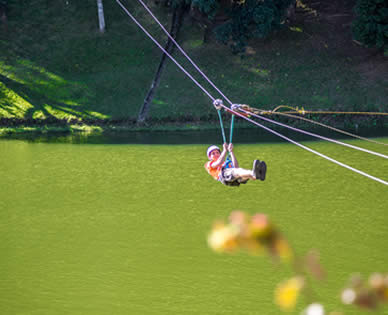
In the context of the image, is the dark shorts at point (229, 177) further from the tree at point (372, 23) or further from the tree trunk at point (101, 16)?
the tree trunk at point (101, 16)

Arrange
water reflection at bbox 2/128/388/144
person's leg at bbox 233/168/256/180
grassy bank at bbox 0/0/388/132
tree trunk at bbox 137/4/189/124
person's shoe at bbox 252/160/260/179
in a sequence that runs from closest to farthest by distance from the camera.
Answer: person's shoe at bbox 252/160/260/179 → person's leg at bbox 233/168/256/180 → water reflection at bbox 2/128/388/144 → grassy bank at bbox 0/0/388/132 → tree trunk at bbox 137/4/189/124

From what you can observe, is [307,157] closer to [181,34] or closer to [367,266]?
[367,266]

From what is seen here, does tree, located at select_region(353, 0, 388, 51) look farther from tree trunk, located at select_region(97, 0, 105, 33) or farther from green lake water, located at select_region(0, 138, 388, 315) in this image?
tree trunk, located at select_region(97, 0, 105, 33)

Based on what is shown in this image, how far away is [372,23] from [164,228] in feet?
56.7

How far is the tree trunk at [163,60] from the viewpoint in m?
25.4

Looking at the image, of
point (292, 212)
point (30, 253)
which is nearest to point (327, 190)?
point (292, 212)

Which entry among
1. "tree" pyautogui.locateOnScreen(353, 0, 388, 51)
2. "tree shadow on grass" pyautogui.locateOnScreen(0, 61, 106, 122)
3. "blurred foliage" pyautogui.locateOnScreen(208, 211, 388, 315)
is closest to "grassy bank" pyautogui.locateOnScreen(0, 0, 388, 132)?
"tree shadow on grass" pyautogui.locateOnScreen(0, 61, 106, 122)


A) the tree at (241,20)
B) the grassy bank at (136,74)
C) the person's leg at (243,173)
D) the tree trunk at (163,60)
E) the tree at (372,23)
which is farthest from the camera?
the tree at (241,20)

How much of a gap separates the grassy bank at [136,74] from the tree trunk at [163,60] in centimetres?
27

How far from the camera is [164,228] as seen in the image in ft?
39.4

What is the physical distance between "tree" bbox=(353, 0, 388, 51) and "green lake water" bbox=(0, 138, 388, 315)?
314 inches

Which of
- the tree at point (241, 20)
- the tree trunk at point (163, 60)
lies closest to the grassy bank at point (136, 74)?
the tree trunk at point (163, 60)

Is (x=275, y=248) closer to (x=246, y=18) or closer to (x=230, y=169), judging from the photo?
(x=230, y=169)

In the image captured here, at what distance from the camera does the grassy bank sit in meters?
25.2
